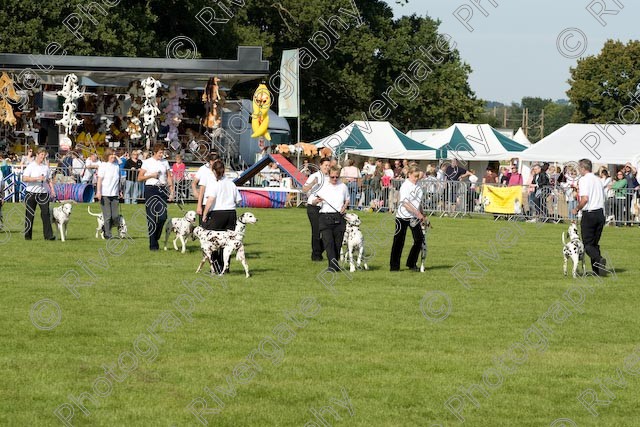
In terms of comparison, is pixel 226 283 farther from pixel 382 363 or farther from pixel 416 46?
pixel 416 46

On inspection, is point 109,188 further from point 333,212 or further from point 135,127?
point 135,127

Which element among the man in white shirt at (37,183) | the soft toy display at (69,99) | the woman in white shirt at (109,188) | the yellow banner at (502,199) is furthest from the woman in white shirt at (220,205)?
the soft toy display at (69,99)

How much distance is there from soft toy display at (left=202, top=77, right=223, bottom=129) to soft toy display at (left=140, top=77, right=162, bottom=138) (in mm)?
1874

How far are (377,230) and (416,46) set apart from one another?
40.9m

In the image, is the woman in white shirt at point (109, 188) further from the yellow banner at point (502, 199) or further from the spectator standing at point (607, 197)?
the spectator standing at point (607, 197)

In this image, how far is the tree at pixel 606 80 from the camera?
271 ft

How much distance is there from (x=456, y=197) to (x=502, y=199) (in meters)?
1.72

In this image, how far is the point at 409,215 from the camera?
65.1 feet

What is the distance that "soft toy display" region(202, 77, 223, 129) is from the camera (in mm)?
43281

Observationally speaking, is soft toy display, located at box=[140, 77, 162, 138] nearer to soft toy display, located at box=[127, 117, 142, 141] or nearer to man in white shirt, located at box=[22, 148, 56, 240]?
soft toy display, located at box=[127, 117, 142, 141]

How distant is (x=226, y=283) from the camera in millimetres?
17828

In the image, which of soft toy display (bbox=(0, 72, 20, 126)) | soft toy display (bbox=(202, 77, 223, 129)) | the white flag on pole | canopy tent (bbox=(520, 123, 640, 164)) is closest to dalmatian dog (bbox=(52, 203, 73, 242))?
soft toy display (bbox=(0, 72, 20, 126))

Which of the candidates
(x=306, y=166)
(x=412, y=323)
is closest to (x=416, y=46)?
(x=306, y=166)

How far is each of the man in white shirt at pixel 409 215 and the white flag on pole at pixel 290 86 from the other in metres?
26.1
